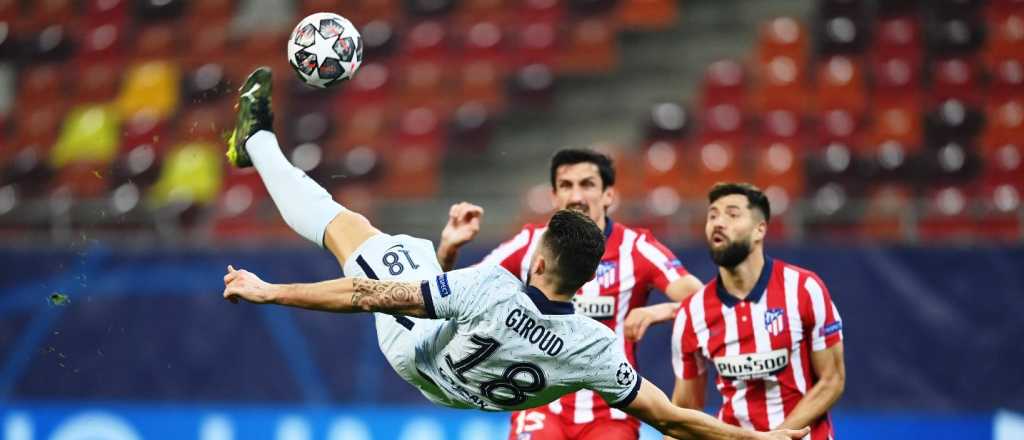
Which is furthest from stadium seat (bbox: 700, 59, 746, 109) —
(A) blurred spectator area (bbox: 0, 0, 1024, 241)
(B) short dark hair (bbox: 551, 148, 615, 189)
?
(B) short dark hair (bbox: 551, 148, 615, 189)

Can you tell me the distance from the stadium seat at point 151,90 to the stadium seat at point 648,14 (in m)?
5.26

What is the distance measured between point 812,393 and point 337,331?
5.37m

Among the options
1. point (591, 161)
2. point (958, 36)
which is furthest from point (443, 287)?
point (958, 36)

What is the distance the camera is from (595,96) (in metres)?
15.3

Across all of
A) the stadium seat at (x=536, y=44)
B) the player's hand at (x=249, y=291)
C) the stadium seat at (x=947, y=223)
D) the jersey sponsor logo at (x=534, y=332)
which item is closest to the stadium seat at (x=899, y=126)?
the stadium seat at (x=947, y=223)

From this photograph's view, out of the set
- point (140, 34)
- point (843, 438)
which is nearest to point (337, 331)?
point (843, 438)

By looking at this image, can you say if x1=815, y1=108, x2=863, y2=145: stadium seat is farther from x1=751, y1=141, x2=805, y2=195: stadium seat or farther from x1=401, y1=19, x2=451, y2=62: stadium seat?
x1=401, y1=19, x2=451, y2=62: stadium seat

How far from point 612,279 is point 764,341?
90 centimetres

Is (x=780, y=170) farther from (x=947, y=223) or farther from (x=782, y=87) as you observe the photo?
(x=947, y=223)

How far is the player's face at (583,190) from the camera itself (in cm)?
700

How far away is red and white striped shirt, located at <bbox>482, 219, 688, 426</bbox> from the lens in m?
6.85

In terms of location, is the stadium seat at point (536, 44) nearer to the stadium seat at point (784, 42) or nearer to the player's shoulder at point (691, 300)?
the stadium seat at point (784, 42)

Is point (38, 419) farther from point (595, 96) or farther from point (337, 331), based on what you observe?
point (595, 96)

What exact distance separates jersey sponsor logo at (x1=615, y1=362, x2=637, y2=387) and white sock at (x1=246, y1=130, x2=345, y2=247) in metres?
1.64
